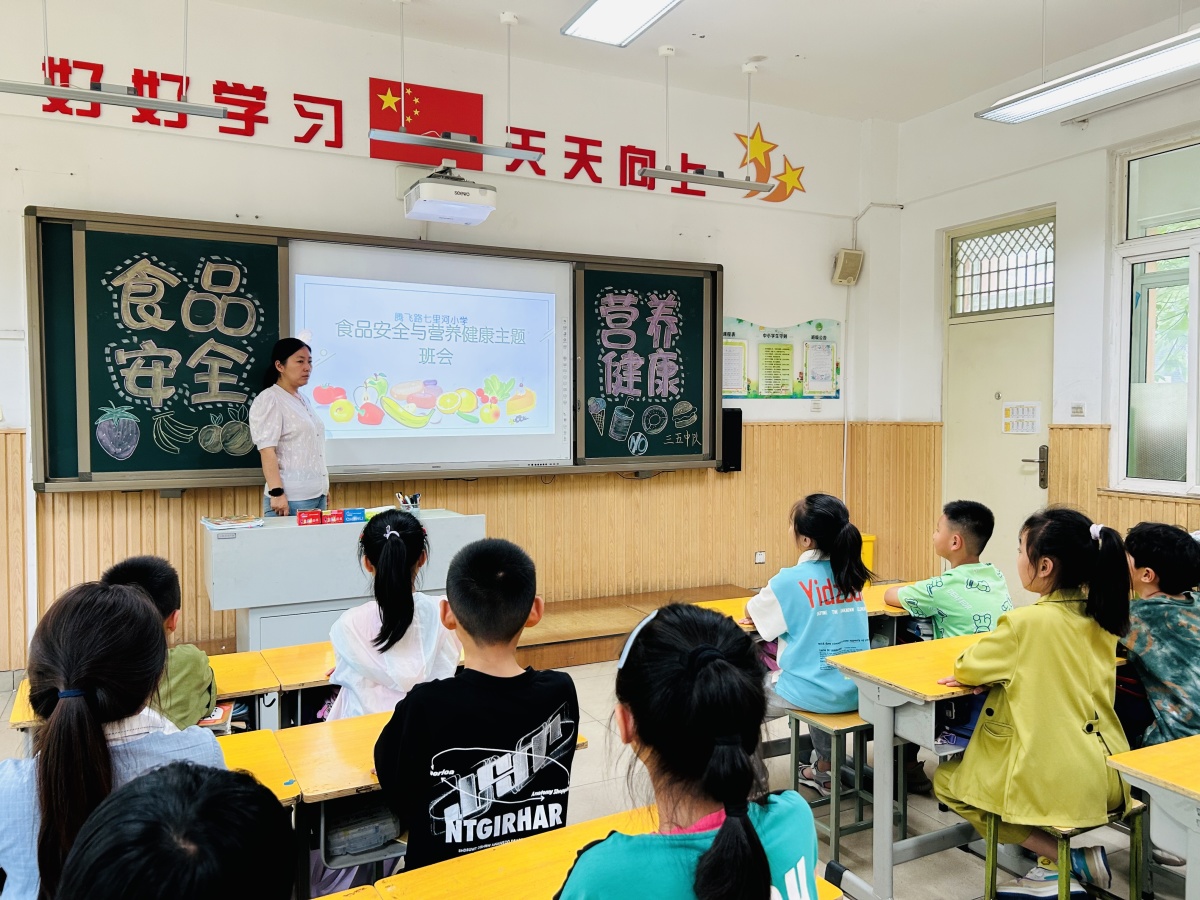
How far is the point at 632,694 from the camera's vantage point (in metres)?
1.04

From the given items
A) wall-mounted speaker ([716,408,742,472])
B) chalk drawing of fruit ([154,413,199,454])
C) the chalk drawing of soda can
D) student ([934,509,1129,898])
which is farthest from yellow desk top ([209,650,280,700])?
wall-mounted speaker ([716,408,742,472])

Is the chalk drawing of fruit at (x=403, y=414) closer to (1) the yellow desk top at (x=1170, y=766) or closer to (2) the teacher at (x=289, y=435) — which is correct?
(2) the teacher at (x=289, y=435)

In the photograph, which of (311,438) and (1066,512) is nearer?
(1066,512)

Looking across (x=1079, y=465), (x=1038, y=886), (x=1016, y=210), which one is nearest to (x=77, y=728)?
(x=1038, y=886)

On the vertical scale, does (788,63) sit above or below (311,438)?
above

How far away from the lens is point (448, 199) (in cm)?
422

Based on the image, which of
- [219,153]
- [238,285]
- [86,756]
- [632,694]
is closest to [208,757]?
[86,756]

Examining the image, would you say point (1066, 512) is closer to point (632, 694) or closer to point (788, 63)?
point (632, 694)

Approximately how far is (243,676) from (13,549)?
245 cm

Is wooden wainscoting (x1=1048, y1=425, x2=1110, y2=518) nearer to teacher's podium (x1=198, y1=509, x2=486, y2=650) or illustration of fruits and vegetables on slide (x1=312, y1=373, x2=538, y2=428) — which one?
illustration of fruits and vegetables on slide (x1=312, y1=373, x2=538, y2=428)

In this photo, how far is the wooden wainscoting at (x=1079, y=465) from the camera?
491 centimetres

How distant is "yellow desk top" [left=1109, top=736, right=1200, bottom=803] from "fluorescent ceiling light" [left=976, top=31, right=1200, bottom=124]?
3.08m

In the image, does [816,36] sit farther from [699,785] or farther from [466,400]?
[699,785]

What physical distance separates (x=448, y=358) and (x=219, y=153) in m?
1.56
